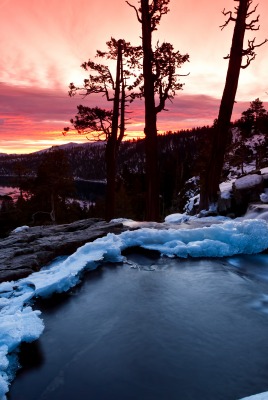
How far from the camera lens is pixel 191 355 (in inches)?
140

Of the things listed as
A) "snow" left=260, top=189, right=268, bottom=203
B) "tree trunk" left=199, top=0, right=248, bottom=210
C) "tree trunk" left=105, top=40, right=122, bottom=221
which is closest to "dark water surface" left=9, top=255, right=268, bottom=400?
"snow" left=260, top=189, right=268, bottom=203

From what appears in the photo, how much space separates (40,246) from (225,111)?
7327mm

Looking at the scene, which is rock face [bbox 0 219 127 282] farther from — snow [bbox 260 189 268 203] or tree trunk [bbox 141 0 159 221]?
snow [bbox 260 189 268 203]

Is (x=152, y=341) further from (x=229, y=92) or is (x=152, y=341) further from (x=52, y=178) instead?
(x=52, y=178)

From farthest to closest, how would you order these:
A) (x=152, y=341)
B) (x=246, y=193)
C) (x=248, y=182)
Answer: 1. (x=248, y=182)
2. (x=246, y=193)
3. (x=152, y=341)

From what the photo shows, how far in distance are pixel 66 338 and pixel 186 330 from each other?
1399 millimetres

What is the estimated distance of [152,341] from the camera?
3.80 metres

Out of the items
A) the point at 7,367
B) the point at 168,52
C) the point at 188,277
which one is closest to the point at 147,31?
the point at 168,52

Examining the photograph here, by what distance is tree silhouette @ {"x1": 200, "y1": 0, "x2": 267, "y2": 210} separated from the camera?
1058 cm

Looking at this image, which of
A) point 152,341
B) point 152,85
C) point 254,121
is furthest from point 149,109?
point 254,121

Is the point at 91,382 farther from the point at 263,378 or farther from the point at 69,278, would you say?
Answer: the point at 69,278

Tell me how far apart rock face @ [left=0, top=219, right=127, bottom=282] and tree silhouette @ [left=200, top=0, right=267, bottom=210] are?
4012 millimetres

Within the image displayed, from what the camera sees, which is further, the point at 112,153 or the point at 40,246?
the point at 112,153

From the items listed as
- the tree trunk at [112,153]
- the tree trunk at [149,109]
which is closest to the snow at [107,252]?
the tree trunk at [149,109]
